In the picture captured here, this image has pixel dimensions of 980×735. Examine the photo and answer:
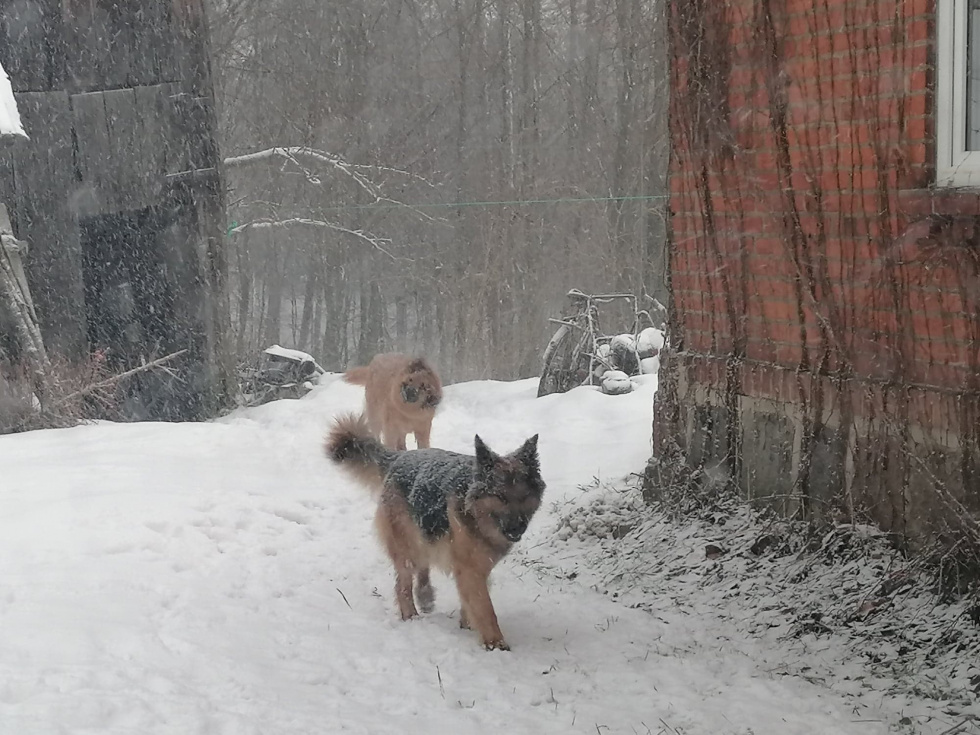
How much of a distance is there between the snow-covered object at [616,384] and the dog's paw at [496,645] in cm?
668

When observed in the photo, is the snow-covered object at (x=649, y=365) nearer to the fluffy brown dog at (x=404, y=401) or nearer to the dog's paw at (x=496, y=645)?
the fluffy brown dog at (x=404, y=401)

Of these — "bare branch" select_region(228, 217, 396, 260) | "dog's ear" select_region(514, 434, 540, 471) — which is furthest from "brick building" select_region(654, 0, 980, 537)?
"bare branch" select_region(228, 217, 396, 260)

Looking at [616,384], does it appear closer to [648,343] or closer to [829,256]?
[648,343]

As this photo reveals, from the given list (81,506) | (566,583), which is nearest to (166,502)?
(81,506)

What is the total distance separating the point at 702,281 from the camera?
6.29 m

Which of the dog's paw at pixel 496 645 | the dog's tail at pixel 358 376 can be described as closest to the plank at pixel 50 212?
the dog's tail at pixel 358 376

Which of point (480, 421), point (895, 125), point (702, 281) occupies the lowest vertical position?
point (480, 421)

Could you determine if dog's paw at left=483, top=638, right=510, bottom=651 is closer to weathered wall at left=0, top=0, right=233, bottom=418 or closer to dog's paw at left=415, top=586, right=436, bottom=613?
dog's paw at left=415, top=586, right=436, bottom=613

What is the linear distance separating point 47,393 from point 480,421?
186 inches

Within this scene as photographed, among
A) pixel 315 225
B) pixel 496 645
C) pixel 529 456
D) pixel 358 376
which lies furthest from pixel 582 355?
pixel 315 225

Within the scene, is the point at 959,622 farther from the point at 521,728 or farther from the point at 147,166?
the point at 147,166

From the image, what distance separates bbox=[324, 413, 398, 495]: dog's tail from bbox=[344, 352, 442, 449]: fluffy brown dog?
286 cm

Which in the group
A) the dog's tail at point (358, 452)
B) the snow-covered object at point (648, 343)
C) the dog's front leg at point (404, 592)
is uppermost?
the dog's tail at point (358, 452)

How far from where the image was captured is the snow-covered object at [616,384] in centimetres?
1130
